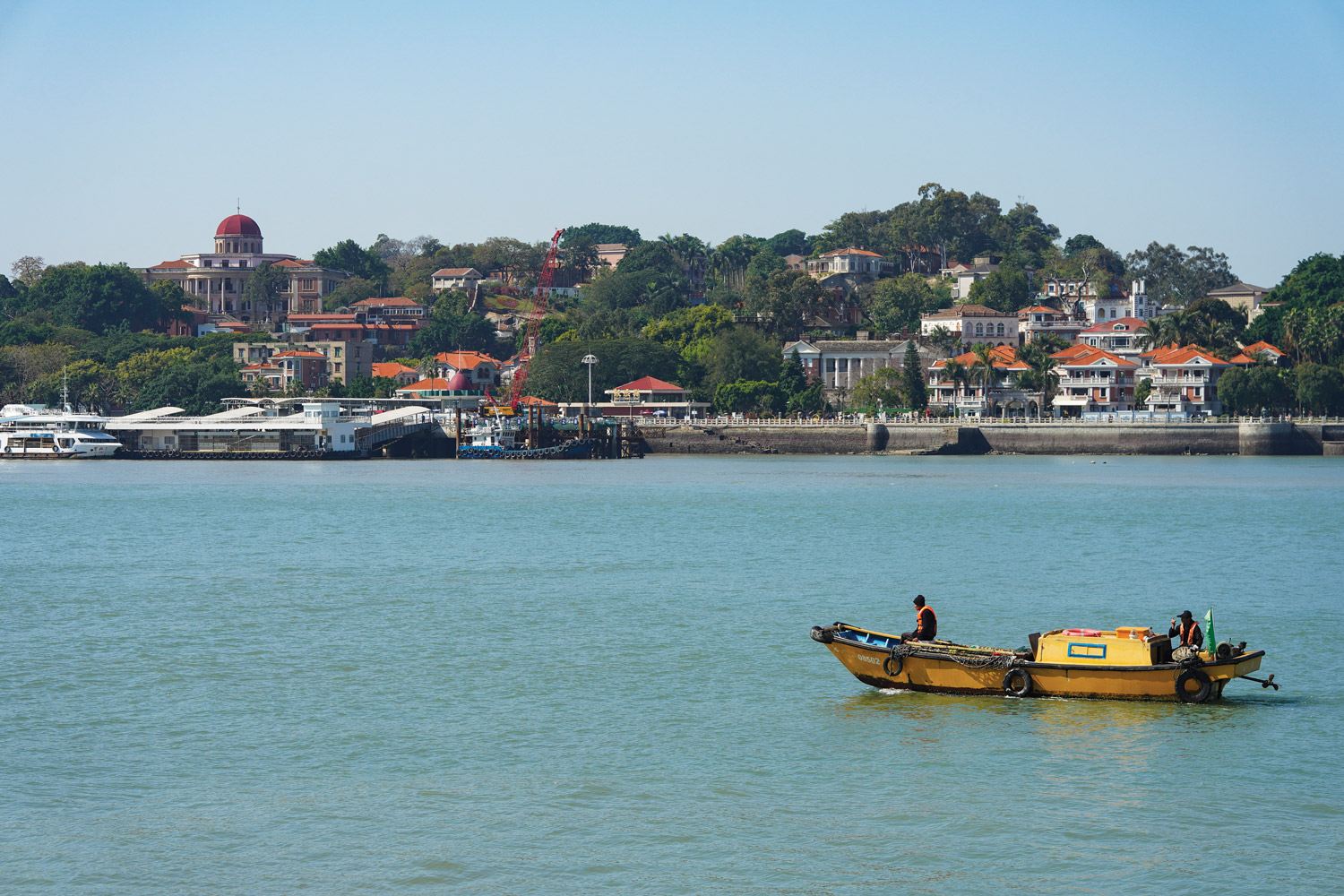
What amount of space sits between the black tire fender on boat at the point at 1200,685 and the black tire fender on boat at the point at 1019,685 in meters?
2.29

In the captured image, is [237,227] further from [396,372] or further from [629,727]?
[629,727]

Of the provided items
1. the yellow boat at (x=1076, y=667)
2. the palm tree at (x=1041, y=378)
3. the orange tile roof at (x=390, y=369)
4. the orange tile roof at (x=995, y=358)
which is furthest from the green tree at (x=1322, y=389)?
the yellow boat at (x=1076, y=667)

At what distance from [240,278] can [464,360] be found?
57.2 m

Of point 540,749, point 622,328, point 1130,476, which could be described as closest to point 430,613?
point 540,749

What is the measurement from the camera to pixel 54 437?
10662 cm

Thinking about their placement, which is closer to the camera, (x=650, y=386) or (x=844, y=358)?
(x=650, y=386)

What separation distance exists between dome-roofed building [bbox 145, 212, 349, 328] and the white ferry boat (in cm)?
6714

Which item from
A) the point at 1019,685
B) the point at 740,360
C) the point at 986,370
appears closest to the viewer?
the point at 1019,685

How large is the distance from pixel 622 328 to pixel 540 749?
120937mm

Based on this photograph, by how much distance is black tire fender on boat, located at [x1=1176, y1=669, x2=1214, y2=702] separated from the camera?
22.2m

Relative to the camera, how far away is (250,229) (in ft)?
619

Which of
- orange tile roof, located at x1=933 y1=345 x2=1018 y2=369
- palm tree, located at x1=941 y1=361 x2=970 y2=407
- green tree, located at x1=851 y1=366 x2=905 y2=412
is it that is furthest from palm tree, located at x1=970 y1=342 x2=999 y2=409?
green tree, located at x1=851 y1=366 x2=905 y2=412

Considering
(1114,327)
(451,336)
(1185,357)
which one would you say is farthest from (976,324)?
(451,336)

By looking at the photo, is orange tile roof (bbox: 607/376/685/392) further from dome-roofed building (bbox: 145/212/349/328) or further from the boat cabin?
the boat cabin
